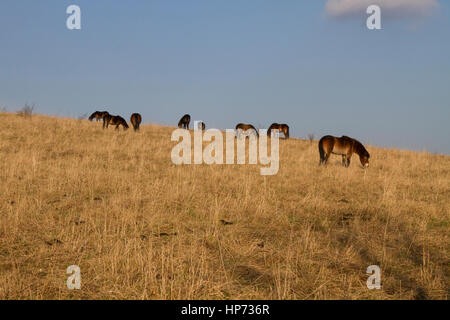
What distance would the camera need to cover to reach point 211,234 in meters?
6.41

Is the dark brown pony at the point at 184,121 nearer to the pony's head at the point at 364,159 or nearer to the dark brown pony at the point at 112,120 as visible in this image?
the dark brown pony at the point at 112,120

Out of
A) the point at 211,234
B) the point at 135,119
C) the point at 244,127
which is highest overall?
the point at 135,119

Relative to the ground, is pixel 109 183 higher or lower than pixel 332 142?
lower

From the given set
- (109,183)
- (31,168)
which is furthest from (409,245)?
(31,168)

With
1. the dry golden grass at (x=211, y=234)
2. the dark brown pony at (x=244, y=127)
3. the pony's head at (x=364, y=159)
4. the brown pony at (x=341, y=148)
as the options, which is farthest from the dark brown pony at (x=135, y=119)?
the pony's head at (x=364, y=159)

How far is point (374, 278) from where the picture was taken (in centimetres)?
480

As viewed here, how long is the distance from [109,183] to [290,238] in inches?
230

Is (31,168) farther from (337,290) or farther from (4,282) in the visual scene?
(337,290)

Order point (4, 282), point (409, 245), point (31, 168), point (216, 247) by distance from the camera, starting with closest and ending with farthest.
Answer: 1. point (4, 282)
2. point (216, 247)
3. point (409, 245)
4. point (31, 168)

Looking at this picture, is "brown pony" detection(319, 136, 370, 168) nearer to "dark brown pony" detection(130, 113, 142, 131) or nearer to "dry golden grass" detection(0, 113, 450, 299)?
"dry golden grass" detection(0, 113, 450, 299)

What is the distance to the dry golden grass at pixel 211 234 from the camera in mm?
4516

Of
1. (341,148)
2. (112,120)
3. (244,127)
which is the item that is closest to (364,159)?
(341,148)

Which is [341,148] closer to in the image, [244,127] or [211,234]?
[211,234]

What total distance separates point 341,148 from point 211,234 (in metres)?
12.5
